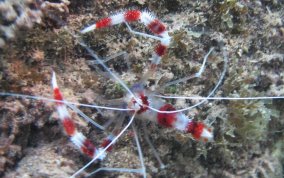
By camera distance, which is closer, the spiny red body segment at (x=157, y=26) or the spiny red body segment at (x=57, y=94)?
the spiny red body segment at (x=57, y=94)

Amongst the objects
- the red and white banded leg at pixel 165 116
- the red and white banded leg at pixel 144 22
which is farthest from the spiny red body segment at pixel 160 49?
the red and white banded leg at pixel 165 116

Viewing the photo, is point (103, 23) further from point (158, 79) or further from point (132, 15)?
point (158, 79)

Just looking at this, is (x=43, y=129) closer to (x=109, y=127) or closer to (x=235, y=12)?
(x=109, y=127)

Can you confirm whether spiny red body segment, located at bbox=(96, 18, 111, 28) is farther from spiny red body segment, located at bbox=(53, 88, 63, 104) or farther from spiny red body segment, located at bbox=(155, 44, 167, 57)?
spiny red body segment, located at bbox=(53, 88, 63, 104)

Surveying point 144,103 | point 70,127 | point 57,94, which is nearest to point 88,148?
point 70,127

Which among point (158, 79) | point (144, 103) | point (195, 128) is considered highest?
point (158, 79)

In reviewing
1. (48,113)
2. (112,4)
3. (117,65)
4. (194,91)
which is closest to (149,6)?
(112,4)

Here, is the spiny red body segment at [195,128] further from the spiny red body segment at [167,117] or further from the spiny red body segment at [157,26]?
the spiny red body segment at [157,26]
